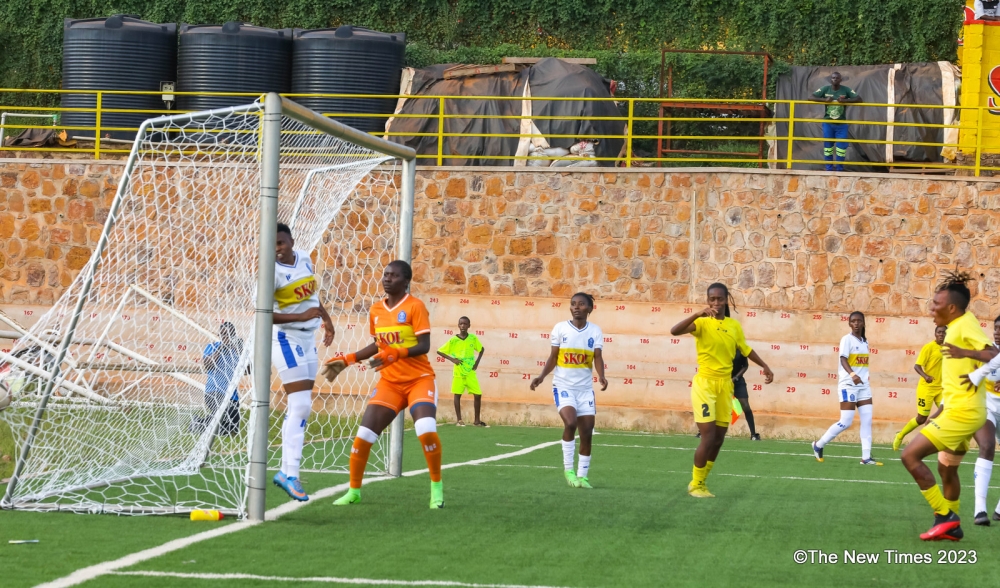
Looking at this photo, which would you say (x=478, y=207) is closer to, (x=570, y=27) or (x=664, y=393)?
(x=664, y=393)

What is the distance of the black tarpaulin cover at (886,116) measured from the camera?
75.9ft

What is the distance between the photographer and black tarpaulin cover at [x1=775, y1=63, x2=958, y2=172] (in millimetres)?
23125

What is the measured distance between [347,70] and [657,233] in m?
7.95

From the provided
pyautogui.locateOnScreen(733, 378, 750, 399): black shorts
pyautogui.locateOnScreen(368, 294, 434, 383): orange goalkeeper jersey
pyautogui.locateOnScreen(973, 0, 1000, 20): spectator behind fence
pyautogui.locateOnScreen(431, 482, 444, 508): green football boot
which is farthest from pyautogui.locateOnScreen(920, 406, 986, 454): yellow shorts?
pyautogui.locateOnScreen(973, 0, 1000, 20): spectator behind fence

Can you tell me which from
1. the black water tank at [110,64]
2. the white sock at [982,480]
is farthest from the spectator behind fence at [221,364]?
the black water tank at [110,64]

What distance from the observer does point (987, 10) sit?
2173 cm

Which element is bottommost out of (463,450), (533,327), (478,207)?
(463,450)

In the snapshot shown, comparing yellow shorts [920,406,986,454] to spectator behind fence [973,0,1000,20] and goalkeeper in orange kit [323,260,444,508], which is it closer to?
goalkeeper in orange kit [323,260,444,508]

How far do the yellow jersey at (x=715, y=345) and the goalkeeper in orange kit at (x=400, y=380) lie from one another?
2704 millimetres

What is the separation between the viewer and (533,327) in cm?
2073

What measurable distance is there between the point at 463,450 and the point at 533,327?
5723 mm

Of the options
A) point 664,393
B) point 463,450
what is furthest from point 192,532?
point 664,393

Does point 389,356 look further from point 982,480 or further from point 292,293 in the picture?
point 982,480

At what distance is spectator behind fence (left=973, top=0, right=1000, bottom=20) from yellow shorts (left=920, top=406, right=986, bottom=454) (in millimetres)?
15168
